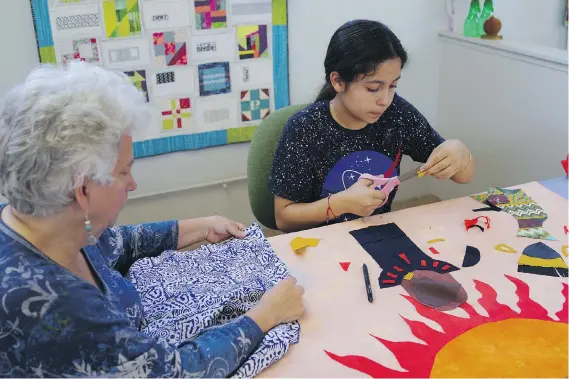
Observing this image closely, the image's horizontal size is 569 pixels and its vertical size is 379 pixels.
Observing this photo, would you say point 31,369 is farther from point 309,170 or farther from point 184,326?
point 309,170

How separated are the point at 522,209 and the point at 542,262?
10.8 inches

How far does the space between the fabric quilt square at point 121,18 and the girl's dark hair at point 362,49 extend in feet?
3.45

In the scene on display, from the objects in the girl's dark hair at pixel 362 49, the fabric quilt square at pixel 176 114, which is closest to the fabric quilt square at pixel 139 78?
the fabric quilt square at pixel 176 114

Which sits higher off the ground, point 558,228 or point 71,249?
point 71,249

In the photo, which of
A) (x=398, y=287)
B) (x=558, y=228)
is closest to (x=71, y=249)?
(x=398, y=287)

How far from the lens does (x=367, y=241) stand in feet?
4.67

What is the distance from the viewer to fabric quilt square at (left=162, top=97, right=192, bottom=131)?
248 centimetres

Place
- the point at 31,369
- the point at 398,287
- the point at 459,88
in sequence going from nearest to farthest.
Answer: the point at 31,369 → the point at 398,287 → the point at 459,88

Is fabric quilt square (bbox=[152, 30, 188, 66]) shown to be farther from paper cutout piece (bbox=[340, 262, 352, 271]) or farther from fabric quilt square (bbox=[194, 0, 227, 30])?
paper cutout piece (bbox=[340, 262, 352, 271])

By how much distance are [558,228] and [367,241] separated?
0.49m

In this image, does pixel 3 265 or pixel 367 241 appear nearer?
pixel 3 265

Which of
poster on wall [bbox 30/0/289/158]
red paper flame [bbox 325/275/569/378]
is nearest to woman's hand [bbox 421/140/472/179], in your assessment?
red paper flame [bbox 325/275/569/378]

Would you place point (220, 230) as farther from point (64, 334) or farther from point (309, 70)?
point (309, 70)

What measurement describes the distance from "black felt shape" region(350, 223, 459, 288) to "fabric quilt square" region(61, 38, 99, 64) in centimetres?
142
